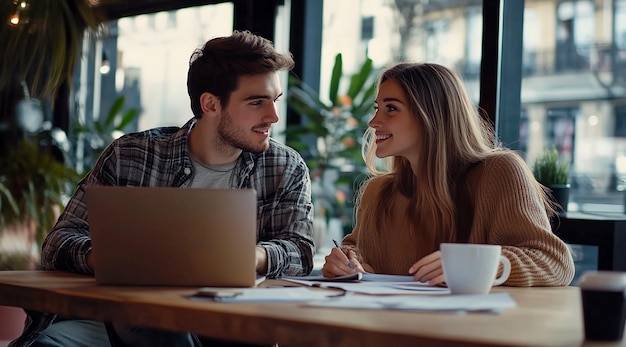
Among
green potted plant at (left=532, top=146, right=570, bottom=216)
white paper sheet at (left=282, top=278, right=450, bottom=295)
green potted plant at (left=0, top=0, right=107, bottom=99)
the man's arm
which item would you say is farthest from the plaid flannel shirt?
green potted plant at (left=0, top=0, right=107, bottom=99)

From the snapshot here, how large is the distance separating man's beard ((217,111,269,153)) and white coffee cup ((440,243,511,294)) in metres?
0.96

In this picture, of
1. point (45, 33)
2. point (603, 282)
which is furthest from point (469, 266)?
point (45, 33)

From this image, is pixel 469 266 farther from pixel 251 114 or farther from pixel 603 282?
pixel 251 114

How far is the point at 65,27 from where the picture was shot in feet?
13.0

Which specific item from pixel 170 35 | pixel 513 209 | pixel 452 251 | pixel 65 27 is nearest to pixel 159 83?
pixel 170 35

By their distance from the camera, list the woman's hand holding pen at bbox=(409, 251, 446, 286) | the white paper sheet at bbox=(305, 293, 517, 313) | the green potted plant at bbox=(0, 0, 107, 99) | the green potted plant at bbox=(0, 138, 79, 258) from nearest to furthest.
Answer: the white paper sheet at bbox=(305, 293, 517, 313) → the woman's hand holding pen at bbox=(409, 251, 446, 286) → the green potted plant at bbox=(0, 0, 107, 99) → the green potted plant at bbox=(0, 138, 79, 258)

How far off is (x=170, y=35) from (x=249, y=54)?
8.42 ft

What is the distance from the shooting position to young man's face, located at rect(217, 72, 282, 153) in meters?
2.44

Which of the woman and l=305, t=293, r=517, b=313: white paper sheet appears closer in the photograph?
l=305, t=293, r=517, b=313: white paper sheet

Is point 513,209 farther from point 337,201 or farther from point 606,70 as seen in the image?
point 337,201

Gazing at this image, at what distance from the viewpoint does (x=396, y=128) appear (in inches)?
95.3

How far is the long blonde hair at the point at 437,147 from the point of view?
2334mm

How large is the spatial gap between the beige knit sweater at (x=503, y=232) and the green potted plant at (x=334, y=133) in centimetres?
161

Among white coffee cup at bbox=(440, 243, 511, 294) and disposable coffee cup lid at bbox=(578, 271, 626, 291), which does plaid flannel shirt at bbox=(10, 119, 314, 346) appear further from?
disposable coffee cup lid at bbox=(578, 271, 626, 291)
